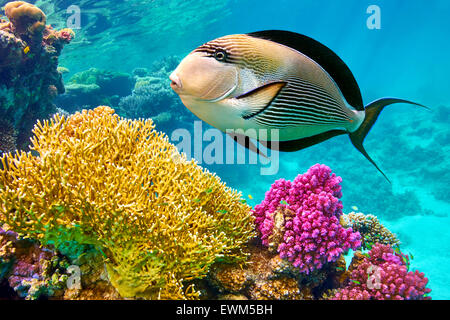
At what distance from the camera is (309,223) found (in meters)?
3.03

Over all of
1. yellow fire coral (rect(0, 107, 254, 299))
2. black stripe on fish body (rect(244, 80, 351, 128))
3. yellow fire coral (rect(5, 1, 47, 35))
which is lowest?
yellow fire coral (rect(0, 107, 254, 299))

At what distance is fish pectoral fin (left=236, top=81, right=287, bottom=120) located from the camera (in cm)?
81

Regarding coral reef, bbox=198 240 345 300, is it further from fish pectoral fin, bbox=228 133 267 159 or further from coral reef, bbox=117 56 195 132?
Result: coral reef, bbox=117 56 195 132

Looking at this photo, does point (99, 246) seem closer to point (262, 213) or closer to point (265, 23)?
point (262, 213)

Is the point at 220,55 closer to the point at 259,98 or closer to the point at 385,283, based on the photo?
the point at 259,98

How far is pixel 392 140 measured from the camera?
21750mm

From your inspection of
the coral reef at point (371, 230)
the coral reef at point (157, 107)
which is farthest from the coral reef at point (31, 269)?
the coral reef at point (157, 107)

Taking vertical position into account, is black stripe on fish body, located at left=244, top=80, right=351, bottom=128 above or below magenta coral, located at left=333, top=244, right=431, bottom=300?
above

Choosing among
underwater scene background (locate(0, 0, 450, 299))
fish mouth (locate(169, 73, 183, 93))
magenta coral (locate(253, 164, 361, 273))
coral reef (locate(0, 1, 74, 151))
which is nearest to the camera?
fish mouth (locate(169, 73, 183, 93))

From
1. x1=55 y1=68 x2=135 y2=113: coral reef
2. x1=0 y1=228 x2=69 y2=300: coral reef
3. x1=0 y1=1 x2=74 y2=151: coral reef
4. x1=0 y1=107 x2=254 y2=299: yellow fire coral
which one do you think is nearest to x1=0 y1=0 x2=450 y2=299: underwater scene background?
x1=55 y1=68 x2=135 y2=113: coral reef

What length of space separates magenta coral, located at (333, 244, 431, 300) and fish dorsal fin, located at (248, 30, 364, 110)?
275 cm

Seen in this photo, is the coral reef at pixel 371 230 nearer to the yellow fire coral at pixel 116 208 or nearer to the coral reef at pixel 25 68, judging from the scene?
the yellow fire coral at pixel 116 208

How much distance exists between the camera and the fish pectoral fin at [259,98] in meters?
0.81

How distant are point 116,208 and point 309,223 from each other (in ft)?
7.33
